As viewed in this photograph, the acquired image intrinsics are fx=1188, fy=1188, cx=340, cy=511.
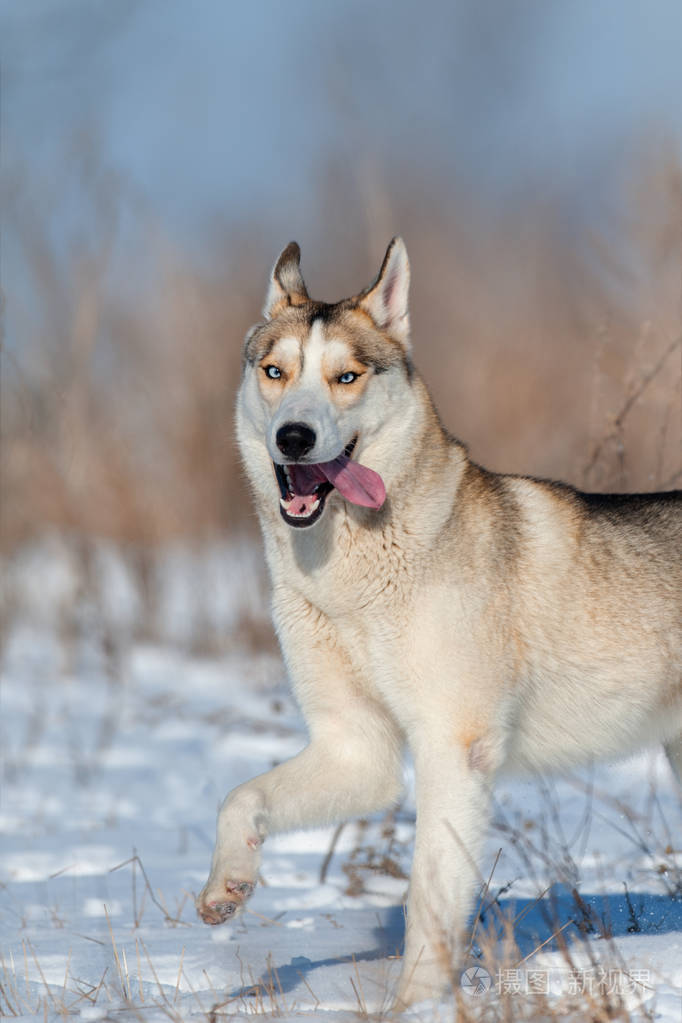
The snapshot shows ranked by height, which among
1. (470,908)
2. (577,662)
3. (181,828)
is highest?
(577,662)

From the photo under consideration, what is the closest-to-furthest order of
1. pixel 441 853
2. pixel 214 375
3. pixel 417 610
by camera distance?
pixel 441 853 < pixel 417 610 < pixel 214 375

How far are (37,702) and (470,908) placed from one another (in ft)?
17.0

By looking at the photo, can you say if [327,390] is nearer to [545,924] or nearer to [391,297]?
[391,297]

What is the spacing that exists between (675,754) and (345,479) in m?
1.60

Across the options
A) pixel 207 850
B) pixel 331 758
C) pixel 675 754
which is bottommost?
pixel 207 850

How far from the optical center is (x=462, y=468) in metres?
3.60

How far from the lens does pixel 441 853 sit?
3141 millimetres

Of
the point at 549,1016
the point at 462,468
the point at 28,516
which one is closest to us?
the point at 549,1016

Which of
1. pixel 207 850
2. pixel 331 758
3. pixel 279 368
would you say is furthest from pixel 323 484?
pixel 207 850

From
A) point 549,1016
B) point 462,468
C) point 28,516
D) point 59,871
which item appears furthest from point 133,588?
point 549,1016

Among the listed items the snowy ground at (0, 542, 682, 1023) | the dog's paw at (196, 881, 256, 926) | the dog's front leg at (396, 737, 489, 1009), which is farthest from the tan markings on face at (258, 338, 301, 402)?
the snowy ground at (0, 542, 682, 1023)

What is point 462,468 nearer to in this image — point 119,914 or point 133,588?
point 119,914

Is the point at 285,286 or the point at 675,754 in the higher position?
the point at 285,286

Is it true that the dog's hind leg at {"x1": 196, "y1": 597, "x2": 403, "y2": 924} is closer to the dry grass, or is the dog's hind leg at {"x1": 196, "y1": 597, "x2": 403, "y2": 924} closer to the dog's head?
the dog's head
